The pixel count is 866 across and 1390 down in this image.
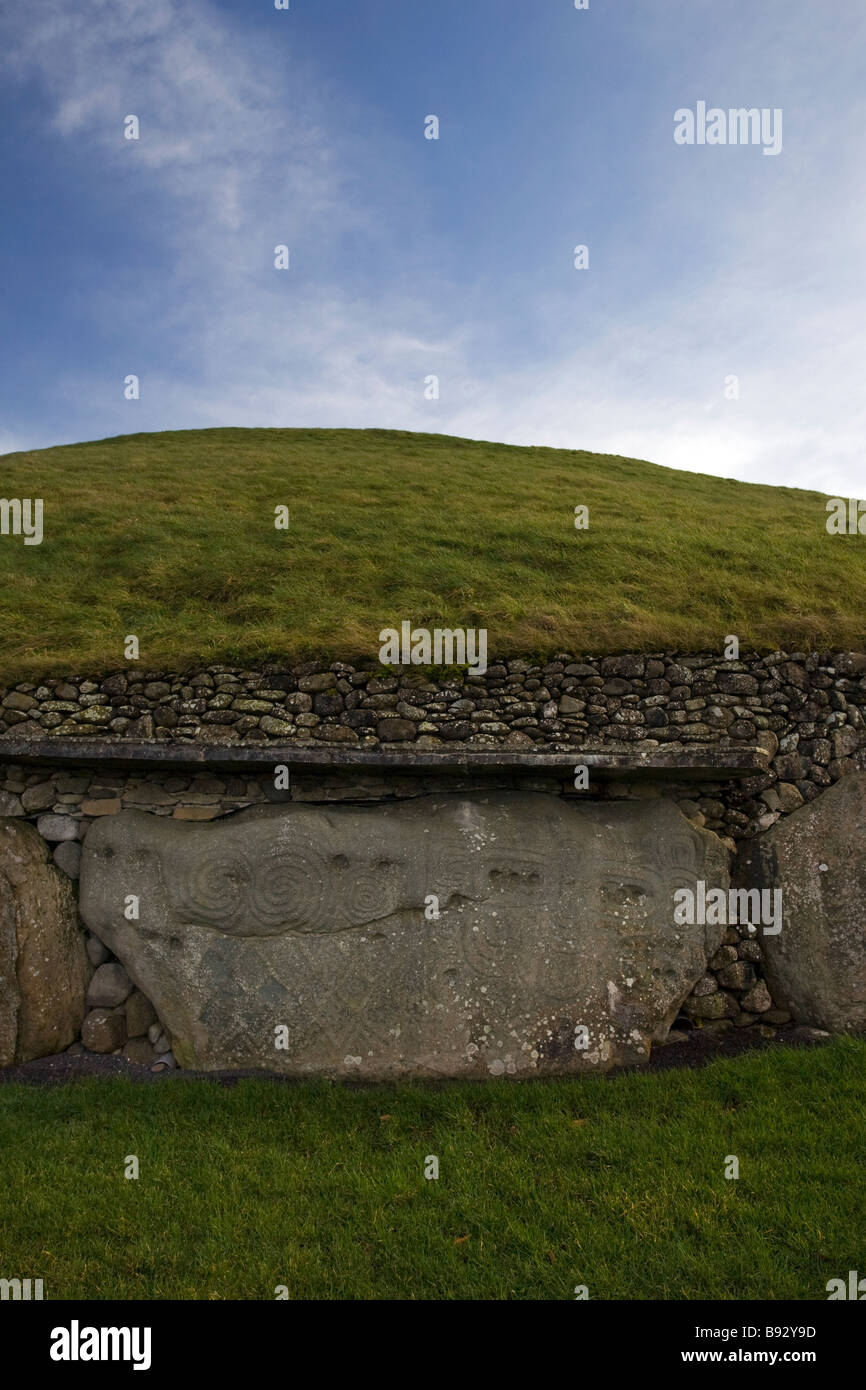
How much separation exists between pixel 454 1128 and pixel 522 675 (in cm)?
471

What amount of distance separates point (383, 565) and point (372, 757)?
5981 millimetres

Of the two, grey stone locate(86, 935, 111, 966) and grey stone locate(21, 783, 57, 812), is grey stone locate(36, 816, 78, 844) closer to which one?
grey stone locate(21, 783, 57, 812)

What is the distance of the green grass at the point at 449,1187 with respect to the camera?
421cm

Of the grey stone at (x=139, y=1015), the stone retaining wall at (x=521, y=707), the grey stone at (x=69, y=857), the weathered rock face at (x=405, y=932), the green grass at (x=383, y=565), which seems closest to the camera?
the weathered rock face at (x=405, y=932)

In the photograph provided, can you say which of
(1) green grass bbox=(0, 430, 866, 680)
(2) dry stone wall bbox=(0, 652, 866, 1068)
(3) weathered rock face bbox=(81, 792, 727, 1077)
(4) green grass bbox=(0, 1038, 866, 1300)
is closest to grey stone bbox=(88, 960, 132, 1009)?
(2) dry stone wall bbox=(0, 652, 866, 1068)

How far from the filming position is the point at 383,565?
1239cm

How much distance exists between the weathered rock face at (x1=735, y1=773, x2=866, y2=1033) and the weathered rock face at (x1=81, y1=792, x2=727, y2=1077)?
64 centimetres

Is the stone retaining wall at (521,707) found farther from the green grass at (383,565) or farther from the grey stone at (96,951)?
the grey stone at (96,951)

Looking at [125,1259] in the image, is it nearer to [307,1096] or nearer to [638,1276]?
[307,1096]

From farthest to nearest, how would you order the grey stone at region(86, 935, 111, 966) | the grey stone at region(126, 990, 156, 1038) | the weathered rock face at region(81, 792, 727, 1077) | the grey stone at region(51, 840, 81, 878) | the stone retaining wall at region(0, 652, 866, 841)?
the stone retaining wall at region(0, 652, 866, 841), the grey stone at region(51, 840, 81, 878), the grey stone at region(86, 935, 111, 966), the grey stone at region(126, 990, 156, 1038), the weathered rock face at region(81, 792, 727, 1077)

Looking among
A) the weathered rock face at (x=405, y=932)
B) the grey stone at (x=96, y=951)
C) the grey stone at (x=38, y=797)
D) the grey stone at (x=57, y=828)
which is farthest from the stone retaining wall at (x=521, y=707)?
the grey stone at (x=96, y=951)

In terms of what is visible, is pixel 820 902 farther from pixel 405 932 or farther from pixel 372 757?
pixel 372 757

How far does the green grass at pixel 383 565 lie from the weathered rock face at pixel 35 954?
252 cm

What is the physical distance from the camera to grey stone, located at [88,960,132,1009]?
7.16m
